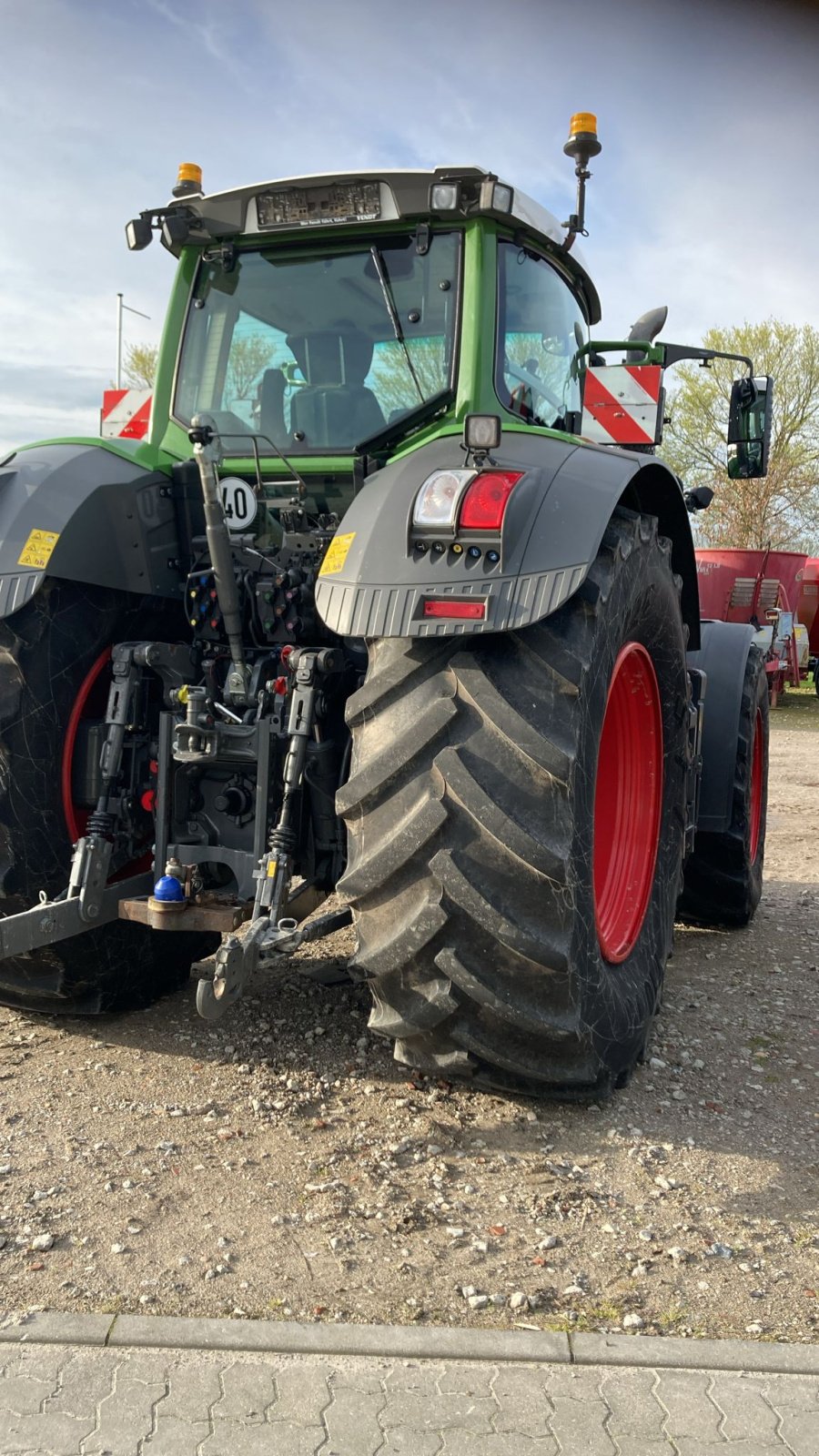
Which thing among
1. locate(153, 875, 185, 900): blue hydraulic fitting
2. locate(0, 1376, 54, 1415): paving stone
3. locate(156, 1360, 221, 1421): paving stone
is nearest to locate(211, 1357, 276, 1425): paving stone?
locate(156, 1360, 221, 1421): paving stone

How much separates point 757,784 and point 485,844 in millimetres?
3784

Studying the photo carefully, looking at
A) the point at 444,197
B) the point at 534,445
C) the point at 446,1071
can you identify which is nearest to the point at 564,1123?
the point at 446,1071

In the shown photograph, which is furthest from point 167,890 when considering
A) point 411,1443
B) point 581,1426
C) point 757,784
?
point 757,784

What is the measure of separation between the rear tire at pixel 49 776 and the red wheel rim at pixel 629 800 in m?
1.51

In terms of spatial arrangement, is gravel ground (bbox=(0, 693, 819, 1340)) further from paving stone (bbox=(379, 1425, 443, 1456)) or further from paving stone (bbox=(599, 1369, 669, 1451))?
paving stone (bbox=(379, 1425, 443, 1456))

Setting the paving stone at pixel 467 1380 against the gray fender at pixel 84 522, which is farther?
the gray fender at pixel 84 522

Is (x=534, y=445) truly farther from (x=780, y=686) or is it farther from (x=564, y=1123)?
(x=780, y=686)

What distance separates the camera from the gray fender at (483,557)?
2.70 meters

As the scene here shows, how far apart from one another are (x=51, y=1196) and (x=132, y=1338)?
0.62 m

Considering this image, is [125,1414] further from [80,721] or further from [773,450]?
[773,450]

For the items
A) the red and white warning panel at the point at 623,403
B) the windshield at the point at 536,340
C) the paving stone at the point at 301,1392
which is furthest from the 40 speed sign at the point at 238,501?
the paving stone at the point at 301,1392

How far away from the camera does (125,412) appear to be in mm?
4758

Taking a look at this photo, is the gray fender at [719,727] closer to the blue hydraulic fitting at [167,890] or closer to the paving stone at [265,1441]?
the blue hydraulic fitting at [167,890]

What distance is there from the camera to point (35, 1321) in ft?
7.32
